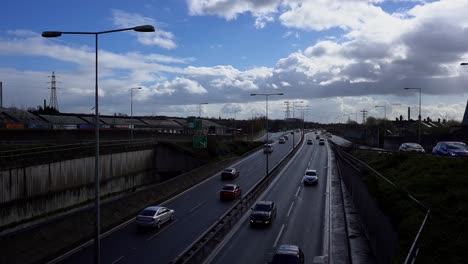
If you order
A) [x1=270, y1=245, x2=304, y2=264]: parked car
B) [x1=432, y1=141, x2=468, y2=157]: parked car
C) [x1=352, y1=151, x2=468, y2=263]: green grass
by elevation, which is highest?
[x1=432, y1=141, x2=468, y2=157]: parked car

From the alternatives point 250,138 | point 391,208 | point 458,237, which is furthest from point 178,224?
point 250,138

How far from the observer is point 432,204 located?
19.6 metres

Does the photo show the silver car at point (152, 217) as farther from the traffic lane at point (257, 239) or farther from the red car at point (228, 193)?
the red car at point (228, 193)

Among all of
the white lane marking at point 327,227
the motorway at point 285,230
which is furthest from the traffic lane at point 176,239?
the white lane marking at point 327,227

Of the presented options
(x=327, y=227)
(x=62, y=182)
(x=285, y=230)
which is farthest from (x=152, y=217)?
(x=62, y=182)

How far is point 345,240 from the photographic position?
28.2m

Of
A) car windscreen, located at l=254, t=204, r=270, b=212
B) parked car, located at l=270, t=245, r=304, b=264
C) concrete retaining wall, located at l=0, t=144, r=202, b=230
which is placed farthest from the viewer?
concrete retaining wall, located at l=0, t=144, r=202, b=230

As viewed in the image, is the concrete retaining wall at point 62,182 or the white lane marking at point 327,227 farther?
the concrete retaining wall at point 62,182

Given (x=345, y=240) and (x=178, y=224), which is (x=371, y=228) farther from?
(x=178, y=224)

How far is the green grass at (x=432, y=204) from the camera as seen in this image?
46.3ft

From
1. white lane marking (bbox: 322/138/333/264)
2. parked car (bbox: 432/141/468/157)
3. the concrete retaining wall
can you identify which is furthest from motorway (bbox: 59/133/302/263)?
parked car (bbox: 432/141/468/157)

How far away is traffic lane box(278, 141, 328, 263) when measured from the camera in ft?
88.1

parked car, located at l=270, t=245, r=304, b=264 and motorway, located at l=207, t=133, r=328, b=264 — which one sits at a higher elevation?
parked car, located at l=270, t=245, r=304, b=264

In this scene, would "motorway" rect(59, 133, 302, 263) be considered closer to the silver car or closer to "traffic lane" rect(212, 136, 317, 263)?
the silver car
